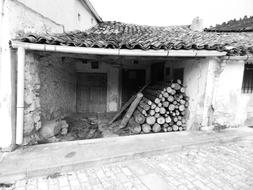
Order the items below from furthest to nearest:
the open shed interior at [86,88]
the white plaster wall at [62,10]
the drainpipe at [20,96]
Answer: the white plaster wall at [62,10], the open shed interior at [86,88], the drainpipe at [20,96]

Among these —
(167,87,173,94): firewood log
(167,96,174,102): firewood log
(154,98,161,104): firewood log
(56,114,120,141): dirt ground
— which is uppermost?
(167,87,173,94): firewood log

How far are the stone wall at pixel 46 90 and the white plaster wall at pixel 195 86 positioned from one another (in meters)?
4.64

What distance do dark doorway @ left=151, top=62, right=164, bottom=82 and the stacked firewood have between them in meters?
1.82

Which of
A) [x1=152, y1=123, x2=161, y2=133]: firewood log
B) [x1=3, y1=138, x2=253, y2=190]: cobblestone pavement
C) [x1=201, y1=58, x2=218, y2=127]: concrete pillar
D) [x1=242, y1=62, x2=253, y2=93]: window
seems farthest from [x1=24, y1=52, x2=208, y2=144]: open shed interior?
[x1=242, y1=62, x2=253, y2=93]: window

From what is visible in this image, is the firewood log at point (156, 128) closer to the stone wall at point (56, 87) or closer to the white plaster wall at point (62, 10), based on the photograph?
the stone wall at point (56, 87)

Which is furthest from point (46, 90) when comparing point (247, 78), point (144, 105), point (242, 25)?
point (242, 25)

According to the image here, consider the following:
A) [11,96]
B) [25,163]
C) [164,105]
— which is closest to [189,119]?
[164,105]

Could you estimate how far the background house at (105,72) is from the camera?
3.37 metres

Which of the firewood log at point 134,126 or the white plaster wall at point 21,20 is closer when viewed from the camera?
the white plaster wall at point 21,20

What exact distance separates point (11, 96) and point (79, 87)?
483cm

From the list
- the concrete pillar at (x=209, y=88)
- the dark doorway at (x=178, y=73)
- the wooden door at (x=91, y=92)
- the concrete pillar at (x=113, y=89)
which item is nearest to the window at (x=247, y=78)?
the concrete pillar at (x=209, y=88)

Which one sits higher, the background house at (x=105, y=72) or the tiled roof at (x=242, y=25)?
the tiled roof at (x=242, y=25)

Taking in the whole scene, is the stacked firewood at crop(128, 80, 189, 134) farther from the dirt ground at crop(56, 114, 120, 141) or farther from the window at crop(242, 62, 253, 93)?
the window at crop(242, 62, 253, 93)

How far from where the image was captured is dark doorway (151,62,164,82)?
7277 millimetres
